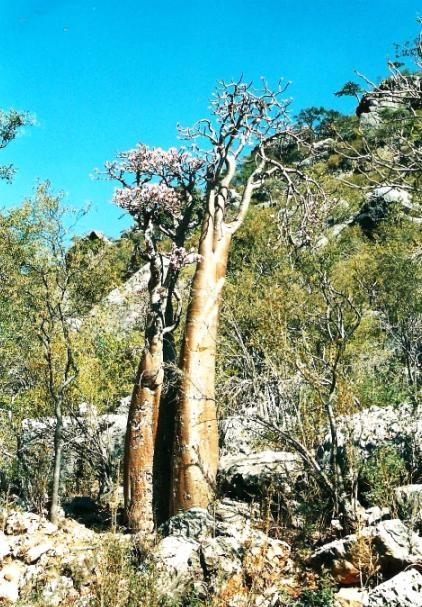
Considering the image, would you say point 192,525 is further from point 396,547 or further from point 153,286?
point 153,286

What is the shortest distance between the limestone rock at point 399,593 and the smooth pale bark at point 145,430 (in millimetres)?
4269

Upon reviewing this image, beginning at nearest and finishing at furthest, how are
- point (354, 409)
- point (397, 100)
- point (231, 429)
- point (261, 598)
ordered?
1. point (261, 598)
2. point (397, 100)
3. point (354, 409)
4. point (231, 429)

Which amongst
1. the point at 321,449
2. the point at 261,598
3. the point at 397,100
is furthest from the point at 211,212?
the point at 261,598

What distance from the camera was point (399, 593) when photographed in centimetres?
389

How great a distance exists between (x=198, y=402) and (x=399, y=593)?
4.10 meters

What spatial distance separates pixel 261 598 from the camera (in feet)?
15.7

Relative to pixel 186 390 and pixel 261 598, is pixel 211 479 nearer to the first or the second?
pixel 186 390

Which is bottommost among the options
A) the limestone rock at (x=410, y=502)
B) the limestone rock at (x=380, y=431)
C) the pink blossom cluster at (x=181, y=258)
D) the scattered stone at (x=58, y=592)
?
the scattered stone at (x=58, y=592)

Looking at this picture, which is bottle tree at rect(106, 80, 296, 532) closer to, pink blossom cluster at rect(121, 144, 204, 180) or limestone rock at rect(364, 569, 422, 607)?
pink blossom cluster at rect(121, 144, 204, 180)

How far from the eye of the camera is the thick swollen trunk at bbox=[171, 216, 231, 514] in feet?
24.1

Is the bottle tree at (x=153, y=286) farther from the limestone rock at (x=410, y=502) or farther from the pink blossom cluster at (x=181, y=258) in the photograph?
the limestone rock at (x=410, y=502)

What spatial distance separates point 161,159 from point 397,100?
391 centimetres

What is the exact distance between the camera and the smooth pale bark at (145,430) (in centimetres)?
781

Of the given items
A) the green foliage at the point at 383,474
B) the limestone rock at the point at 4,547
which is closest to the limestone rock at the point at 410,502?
the green foliage at the point at 383,474
